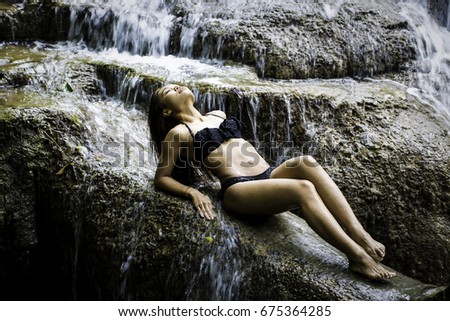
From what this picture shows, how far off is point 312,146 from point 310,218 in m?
2.00

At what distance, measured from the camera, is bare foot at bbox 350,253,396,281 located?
9.78 feet

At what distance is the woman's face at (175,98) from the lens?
400 centimetres

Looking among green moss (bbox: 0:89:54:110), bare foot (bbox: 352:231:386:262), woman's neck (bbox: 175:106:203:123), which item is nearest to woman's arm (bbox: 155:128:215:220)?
woman's neck (bbox: 175:106:203:123)

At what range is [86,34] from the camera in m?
7.28

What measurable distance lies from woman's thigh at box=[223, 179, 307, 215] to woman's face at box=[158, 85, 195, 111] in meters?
0.87

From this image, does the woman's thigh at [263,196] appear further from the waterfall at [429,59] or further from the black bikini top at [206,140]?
the waterfall at [429,59]

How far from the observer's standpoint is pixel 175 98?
4.00m

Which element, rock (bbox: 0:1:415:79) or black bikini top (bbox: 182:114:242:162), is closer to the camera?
black bikini top (bbox: 182:114:242:162)

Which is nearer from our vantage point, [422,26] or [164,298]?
[164,298]

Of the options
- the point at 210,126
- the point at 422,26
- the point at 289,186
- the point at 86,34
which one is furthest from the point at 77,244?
the point at 422,26

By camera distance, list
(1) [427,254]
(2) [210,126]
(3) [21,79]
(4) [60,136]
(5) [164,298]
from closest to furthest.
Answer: (5) [164,298] < (2) [210,126] < (4) [60,136] < (1) [427,254] < (3) [21,79]

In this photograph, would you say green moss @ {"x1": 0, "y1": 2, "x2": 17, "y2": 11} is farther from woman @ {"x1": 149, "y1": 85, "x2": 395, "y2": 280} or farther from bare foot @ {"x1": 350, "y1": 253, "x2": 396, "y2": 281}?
bare foot @ {"x1": 350, "y1": 253, "x2": 396, "y2": 281}

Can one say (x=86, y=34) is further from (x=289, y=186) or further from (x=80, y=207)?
(x=289, y=186)

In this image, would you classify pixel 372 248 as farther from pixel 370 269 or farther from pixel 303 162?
pixel 303 162
